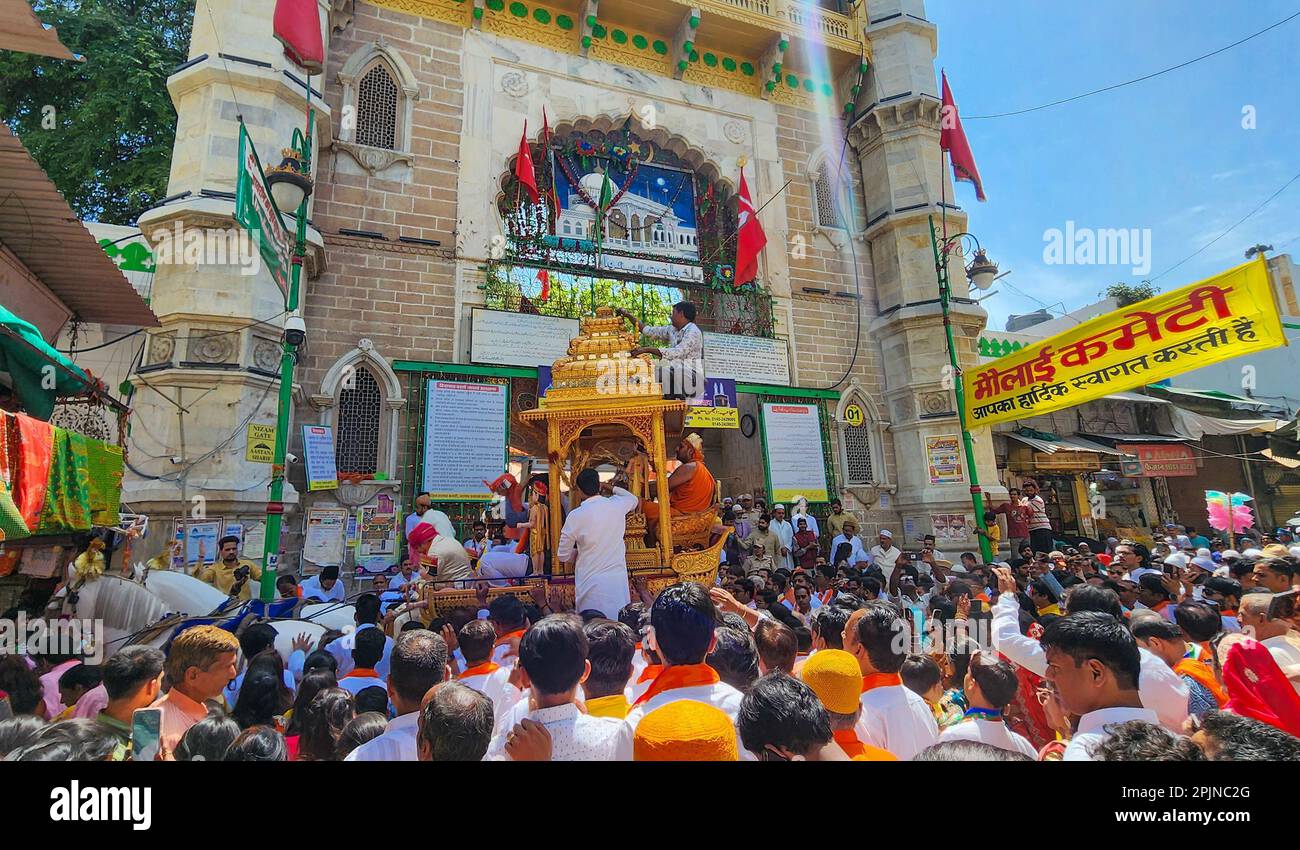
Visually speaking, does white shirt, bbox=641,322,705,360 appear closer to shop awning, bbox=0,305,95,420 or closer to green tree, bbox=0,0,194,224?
shop awning, bbox=0,305,95,420

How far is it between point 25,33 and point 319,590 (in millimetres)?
5763

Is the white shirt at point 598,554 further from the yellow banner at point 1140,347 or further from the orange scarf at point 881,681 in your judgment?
the yellow banner at point 1140,347

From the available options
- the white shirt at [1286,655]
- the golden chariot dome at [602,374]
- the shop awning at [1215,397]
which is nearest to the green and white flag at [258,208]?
the golden chariot dome at [602,374]

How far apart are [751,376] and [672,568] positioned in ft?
22.6

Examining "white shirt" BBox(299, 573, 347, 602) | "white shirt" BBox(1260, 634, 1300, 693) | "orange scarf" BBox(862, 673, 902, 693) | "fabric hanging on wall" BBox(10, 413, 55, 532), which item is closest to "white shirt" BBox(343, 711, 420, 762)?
"orange scarf" BBox(862, 673, 902, 693)

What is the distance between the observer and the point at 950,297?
41.4 feet

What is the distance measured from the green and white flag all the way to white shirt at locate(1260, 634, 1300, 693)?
779 cm

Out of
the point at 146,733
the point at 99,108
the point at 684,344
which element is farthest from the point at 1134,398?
the point at 99,108

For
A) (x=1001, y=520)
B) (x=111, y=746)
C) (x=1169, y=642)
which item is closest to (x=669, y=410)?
(x=1169, y=642)

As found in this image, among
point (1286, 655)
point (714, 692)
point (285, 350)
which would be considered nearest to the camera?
point (714, 692)

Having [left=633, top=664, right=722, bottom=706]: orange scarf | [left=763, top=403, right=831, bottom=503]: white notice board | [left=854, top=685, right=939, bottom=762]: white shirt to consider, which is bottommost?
[left=854, top=685, right=939, bottom=762]: white shirt

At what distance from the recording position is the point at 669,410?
5.94 metres

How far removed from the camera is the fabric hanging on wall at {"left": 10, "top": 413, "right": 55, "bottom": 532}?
4.39 metres

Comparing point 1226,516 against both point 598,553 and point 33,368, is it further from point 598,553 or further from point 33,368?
point 33,368
